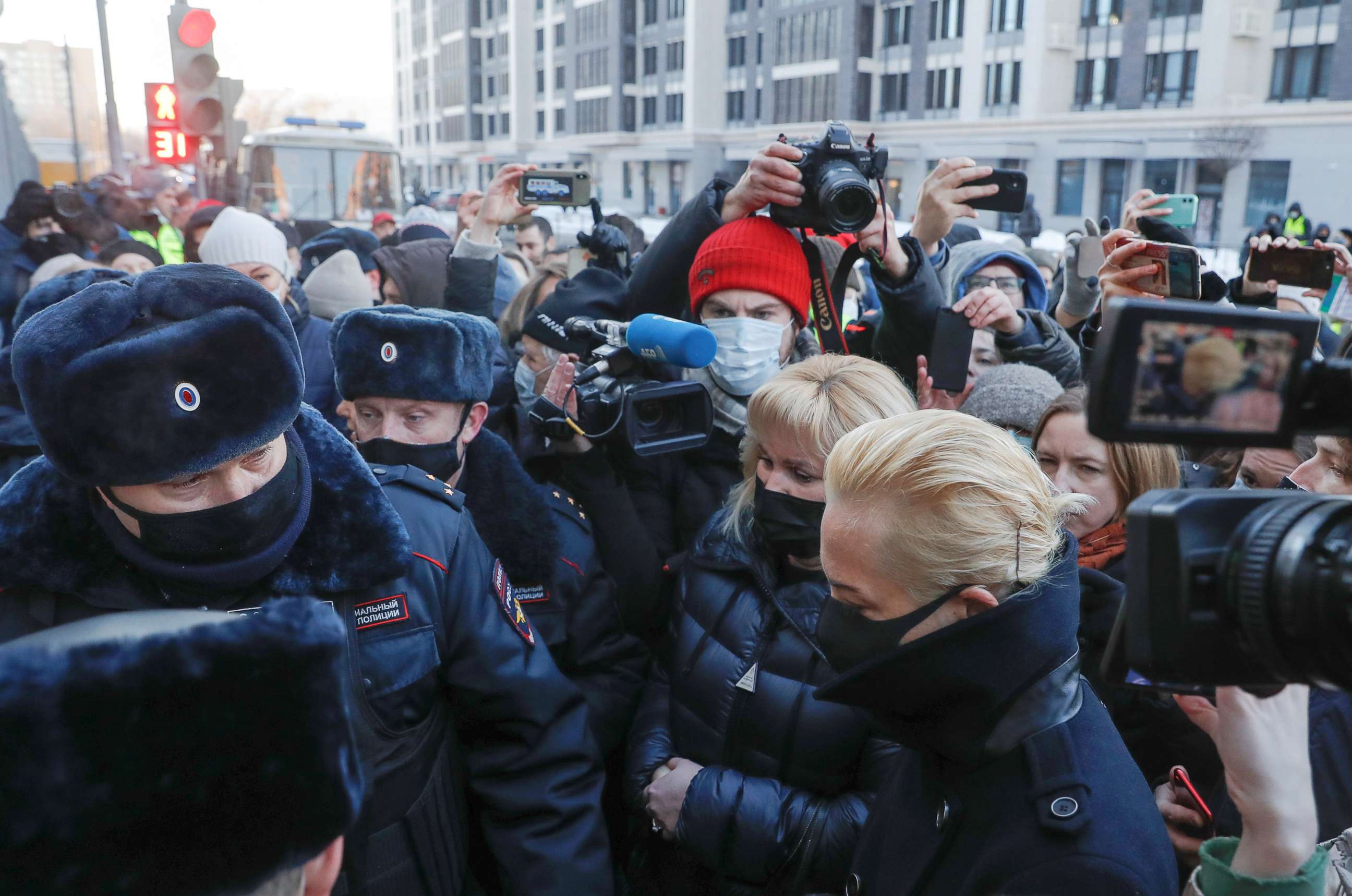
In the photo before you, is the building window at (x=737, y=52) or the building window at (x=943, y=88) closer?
the building window at (x=943, y=88)

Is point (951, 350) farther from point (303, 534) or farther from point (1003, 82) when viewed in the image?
point (1003, 82)

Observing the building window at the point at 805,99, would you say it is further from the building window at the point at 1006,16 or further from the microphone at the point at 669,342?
the microphone at the point at 669,342

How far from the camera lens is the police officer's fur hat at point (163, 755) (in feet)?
2.96

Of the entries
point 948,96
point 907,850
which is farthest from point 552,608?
point 948,96

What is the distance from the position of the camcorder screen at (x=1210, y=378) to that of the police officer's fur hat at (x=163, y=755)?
80 cm

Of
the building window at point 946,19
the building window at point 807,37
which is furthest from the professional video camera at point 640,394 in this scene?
the building window at point 807,37

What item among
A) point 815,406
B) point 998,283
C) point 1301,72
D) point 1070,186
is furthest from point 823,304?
point 1070,186

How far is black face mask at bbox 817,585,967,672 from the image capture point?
62.0 inches

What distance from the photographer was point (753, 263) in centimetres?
297

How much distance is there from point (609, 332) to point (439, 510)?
702 mm

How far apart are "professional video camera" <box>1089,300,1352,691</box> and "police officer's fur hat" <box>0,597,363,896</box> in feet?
2.54

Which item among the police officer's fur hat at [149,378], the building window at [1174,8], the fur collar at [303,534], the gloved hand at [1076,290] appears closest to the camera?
the police officer's fur hat at [149,378]

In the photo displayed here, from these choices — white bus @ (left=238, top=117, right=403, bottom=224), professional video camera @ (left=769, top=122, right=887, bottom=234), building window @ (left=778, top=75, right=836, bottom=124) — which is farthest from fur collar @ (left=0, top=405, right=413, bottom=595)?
building window @ (left=778, top=75, right=836, bottom=124)

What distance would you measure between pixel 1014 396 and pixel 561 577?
149 centimetres
